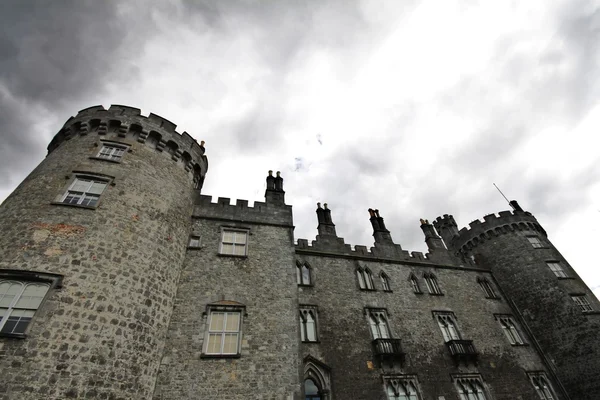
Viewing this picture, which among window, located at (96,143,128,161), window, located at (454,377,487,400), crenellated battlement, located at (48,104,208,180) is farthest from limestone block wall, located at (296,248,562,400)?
window, located at (96,143,128,161)

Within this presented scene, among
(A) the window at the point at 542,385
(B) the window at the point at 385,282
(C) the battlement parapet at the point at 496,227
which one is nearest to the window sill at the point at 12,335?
(B) the window at the point at 385,282

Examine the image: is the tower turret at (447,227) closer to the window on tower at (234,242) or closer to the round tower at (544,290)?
the round tower at (544,290)

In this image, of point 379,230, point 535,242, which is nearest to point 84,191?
point 379,230

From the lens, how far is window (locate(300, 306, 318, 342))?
1433 centimetres

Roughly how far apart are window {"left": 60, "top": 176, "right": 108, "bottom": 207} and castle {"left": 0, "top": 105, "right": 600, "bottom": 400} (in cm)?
6

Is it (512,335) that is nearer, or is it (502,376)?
(502,376)

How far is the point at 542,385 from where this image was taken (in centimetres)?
1692

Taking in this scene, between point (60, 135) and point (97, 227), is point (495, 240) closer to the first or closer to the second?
point (97, 227)

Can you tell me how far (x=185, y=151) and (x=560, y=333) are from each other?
25.1 metres

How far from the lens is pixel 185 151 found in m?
15.7

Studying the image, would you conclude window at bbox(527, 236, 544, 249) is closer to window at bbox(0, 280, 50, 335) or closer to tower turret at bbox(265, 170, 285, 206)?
tower turret at bbox(265, 170, 285, 206)

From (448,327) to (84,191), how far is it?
19.7 metres

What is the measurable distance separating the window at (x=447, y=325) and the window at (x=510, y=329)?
402 cm

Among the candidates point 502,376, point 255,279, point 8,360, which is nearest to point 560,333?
point 502,376
